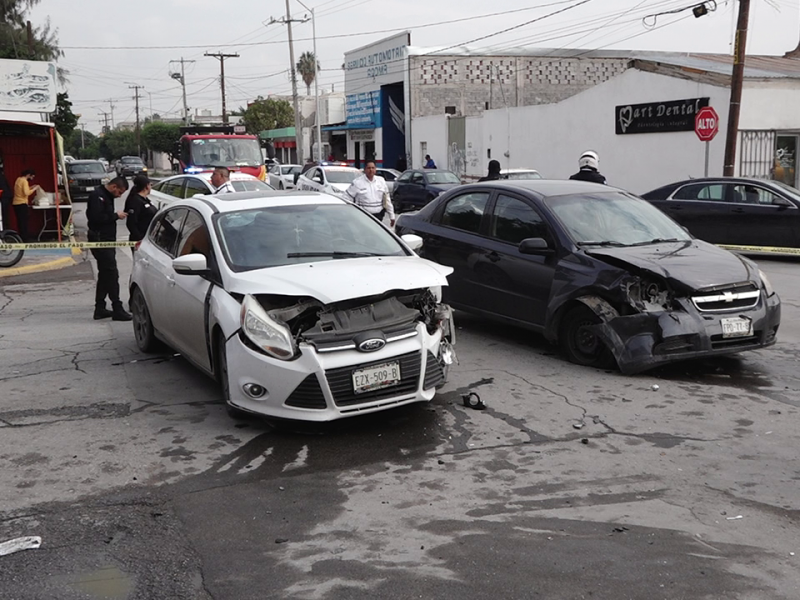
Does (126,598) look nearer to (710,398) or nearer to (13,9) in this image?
(710,398)

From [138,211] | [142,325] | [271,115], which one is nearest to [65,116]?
[271,115]

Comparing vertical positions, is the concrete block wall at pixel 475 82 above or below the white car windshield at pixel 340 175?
above

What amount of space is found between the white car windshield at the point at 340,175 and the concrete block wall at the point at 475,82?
1983 cm

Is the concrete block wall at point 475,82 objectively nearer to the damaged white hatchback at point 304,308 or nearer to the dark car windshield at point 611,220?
the dark car windshield at point 611,220

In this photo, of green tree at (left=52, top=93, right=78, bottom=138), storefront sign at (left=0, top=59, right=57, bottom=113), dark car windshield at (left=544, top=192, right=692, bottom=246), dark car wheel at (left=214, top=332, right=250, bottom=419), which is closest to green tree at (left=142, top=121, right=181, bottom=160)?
green tree at (left=52, top=93, right=78, bottom=138)

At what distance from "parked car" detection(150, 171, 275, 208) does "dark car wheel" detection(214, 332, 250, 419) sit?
11.2m

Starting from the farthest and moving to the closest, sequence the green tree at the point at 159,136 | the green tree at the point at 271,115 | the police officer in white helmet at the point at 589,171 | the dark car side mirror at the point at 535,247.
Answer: the green tree at the point at 159,136
the green tree at the point at 271,115
the police officer in white helmet at the point at 589,171
the dark car side mirror at the point at 535,247

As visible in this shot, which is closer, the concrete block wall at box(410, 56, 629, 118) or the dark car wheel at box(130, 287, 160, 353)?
the dark car wheel at box(130, 287, 160, 353)

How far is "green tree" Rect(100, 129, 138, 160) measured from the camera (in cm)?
12725

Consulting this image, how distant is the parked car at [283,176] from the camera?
114 feet

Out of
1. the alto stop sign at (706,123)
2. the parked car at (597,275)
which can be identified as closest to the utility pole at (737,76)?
the alto stop sign at (706,123)

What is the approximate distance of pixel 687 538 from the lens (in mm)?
4426

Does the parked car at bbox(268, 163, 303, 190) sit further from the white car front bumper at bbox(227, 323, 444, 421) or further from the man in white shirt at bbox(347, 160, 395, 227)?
the white car front bumper at bbox(227, 323, 444, 421)

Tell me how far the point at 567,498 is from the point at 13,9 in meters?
47.2
